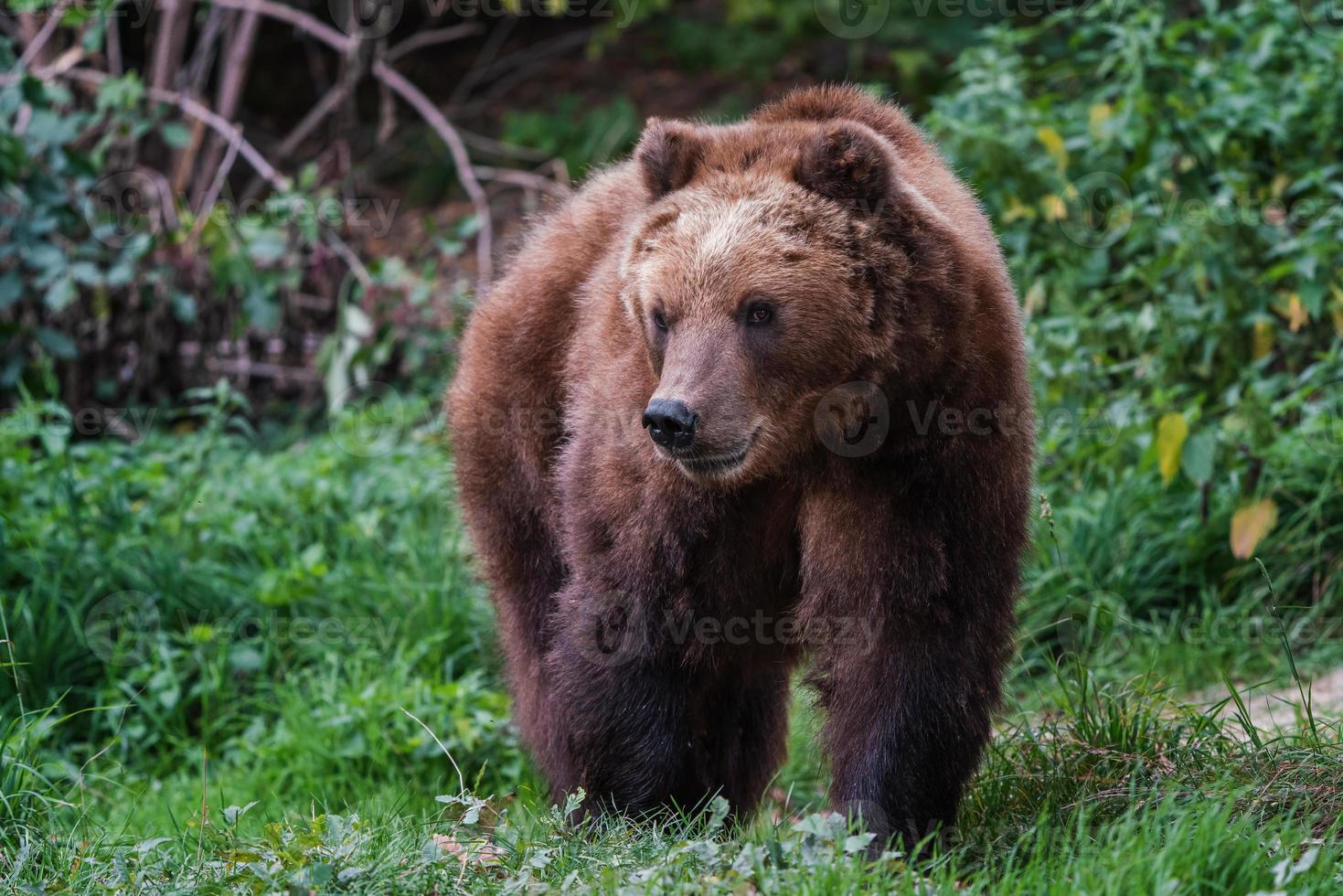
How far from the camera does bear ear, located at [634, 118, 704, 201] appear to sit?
4098 mm

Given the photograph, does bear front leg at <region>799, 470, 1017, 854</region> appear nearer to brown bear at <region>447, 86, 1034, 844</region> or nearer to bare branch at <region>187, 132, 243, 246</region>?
brown bear at <region>447, 86, 1034, 844</region>

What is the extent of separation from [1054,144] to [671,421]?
449cm

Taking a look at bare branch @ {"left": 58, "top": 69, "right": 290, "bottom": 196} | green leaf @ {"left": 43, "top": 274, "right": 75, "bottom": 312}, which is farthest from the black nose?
bare branch @ {"left": 58, "top": 69, "right": 290, "bottom": 196}

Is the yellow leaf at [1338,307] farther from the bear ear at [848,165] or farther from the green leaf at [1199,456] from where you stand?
the bear ear at [848,165]

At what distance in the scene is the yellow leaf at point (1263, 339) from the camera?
21.4 feet

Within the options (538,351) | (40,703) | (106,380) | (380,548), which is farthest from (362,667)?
(106,380)

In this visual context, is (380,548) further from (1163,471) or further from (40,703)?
(1163,471)

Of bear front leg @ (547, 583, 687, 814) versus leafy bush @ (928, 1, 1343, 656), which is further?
leafy bush @ (928, 1, 1343, 656)

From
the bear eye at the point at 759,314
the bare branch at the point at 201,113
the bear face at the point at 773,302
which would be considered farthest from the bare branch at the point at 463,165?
the bear eye at the point at 759,314

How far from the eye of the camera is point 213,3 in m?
9.73

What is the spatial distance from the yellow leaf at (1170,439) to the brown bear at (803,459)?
6.39 ft

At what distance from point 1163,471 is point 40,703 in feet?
15.7

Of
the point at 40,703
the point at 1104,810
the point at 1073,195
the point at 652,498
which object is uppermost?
the point at 1073,195

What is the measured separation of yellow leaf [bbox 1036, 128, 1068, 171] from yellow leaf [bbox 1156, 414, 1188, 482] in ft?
6.42
